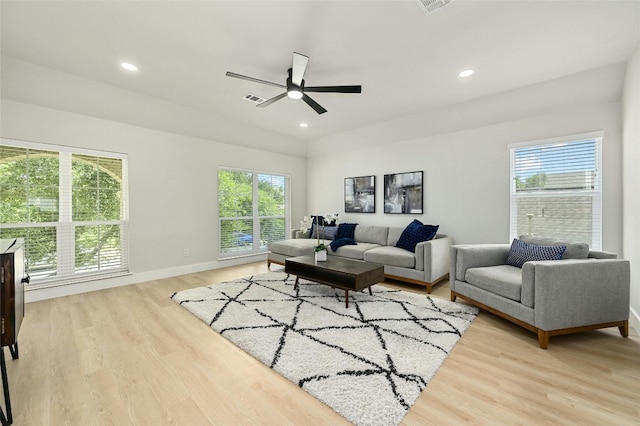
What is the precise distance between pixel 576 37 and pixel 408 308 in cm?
308

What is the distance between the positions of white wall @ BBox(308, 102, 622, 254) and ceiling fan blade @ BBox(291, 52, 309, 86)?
9.38 feet

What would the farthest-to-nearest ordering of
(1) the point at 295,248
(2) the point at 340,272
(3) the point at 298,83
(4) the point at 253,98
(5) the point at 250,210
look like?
(5) the point at 250,210, (1) the point at 295,248, (4) the point at 253,98, (2) the point at 340,272, (3) the point at 298,83

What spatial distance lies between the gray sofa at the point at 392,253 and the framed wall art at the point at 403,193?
0.43m

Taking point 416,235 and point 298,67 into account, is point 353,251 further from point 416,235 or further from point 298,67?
point 298,67

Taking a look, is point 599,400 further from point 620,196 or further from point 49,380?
point 49,380

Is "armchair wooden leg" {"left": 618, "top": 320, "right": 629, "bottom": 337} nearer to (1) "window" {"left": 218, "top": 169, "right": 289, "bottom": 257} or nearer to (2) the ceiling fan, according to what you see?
(2) the ceiling fan

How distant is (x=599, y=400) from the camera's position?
1596 millimetres

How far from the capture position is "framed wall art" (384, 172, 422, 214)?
15.8ft

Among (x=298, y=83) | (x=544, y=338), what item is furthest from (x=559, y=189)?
(x=298, y=83)

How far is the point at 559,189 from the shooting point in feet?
11.5

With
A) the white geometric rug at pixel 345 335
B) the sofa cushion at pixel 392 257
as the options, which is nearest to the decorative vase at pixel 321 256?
the white geometric rug at pixel 345 335

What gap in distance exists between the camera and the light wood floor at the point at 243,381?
1494mm

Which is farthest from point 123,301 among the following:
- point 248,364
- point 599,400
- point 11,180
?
point 599,400

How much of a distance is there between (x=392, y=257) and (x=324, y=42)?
9.57ft
